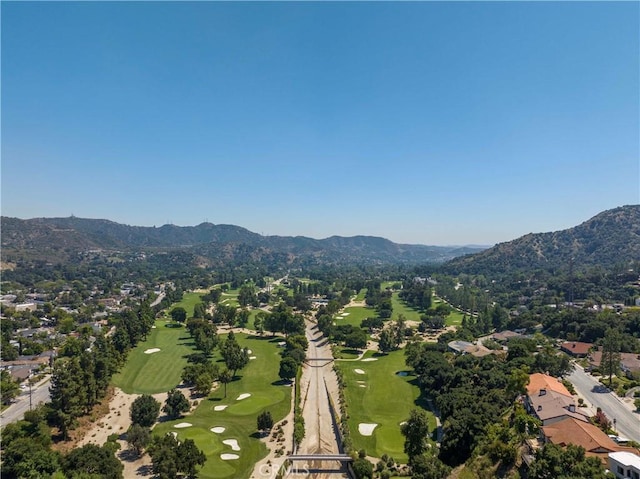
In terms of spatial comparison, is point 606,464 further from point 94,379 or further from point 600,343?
point 94,379

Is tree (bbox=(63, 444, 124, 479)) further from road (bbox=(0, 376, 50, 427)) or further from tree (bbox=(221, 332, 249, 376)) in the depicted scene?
tree (bbox=(221, 332, 249, 376))

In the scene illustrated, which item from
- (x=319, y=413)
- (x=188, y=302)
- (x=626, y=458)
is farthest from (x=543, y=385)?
(x=188, y=302)

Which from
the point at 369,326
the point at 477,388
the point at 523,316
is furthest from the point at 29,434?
the point at 523,316

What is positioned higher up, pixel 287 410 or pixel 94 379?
pixel 94 379

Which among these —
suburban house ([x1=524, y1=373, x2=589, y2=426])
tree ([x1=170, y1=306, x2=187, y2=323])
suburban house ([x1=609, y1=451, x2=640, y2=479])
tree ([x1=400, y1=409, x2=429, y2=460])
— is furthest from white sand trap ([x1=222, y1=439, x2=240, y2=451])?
tree ([x1=170, y1=306, x2=187, y2=323])

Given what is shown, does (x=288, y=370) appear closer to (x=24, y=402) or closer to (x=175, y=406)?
(x=175, y=406)

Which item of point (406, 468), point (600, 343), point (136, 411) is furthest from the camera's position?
point (600, 343)
